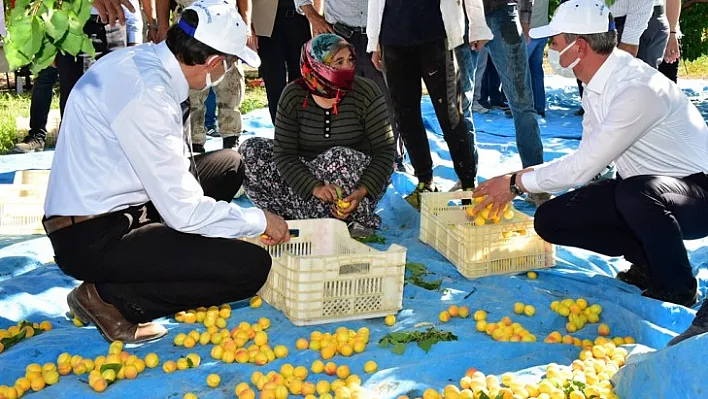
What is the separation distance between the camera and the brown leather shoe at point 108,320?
3361 millimetres

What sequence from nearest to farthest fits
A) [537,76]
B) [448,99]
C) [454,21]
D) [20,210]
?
1. [20,210]
2. [454,21]
3. [448,99]
4. [537,76]

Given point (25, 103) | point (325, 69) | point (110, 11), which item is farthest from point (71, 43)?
point (25, 103)

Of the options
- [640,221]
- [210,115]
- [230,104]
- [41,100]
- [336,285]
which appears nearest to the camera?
[336,285]

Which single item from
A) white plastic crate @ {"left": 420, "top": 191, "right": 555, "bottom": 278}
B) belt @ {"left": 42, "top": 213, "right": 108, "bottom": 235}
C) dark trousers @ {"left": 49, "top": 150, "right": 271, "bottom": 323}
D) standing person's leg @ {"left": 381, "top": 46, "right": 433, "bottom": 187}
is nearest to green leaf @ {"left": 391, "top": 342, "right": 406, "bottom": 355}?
dark trousers @ {"left": 49, "top": 150, "right": 271, "bottom": 323}

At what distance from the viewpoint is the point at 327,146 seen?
15.3 ft

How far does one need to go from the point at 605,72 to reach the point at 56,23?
257 centimetres

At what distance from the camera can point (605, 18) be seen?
12.5 feet

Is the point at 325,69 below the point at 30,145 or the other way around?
the other way around

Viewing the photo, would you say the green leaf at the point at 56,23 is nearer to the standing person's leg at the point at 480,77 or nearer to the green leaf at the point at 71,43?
the green leaf at the point at 71,43

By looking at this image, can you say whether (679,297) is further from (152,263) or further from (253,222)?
(152,263)

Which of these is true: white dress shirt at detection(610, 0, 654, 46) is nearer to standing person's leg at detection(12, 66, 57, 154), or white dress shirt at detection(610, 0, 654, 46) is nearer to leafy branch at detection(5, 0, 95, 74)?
leafy branch at detection(5, 0, 95, 74)

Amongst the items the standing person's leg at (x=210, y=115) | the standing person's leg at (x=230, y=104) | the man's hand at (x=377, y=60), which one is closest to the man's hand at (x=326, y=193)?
the man's hand at (x=377, y=60)

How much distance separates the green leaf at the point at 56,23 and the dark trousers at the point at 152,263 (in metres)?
1.26

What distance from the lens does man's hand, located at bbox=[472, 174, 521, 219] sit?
4047 mm
